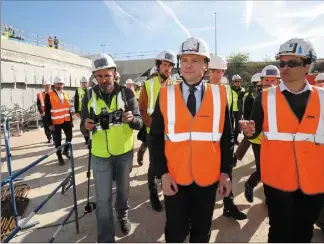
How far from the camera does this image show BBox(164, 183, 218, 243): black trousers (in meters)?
2.43

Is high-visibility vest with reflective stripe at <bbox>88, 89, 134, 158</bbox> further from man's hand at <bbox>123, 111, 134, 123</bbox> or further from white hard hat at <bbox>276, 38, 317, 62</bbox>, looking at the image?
→ white hard hat at <bbox>276, 38, 317, 62</bbox>

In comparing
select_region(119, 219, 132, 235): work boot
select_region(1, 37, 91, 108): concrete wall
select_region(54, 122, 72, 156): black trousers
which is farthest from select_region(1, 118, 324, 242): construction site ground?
select_region(1, 37, 91, 108): concrete wall

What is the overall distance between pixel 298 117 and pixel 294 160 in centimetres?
39

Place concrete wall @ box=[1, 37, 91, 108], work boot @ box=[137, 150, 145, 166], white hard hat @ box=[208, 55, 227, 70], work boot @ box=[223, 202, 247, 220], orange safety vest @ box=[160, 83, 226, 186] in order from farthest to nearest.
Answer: concrete wall @ box=[1, 37, 91, 108] < work boot @ box=[137, 150, 145, 166] < white hard hat @ box=[208, 55, 227, 70] < work boot @ box=[223, 202, 247, 220] < orange safety vest @ box=[160, 83, 226, 186]

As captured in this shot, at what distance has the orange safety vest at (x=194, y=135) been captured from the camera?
7.77 ft

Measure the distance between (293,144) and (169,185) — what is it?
1181mm

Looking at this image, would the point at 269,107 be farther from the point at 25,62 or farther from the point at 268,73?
the point at 25,62

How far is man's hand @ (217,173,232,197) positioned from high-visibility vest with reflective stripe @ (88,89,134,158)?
1.36 meters

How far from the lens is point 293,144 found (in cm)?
242

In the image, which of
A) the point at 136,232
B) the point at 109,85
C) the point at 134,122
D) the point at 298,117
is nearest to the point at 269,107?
the point at 298,117

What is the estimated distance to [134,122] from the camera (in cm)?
337

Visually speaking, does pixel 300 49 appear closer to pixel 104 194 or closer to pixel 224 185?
pixel 224 185

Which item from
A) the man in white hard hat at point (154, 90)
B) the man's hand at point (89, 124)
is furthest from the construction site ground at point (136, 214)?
the man's hand at point (89, 124)

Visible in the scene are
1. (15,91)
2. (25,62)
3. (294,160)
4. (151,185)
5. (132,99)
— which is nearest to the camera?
(294,160)
